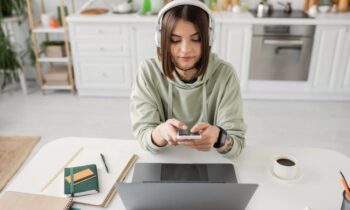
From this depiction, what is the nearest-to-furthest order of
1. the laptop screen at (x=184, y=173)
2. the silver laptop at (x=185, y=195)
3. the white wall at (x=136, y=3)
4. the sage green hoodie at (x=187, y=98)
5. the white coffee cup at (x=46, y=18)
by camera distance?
the silver laptop at (x=185, y=195) → the laptop screen at (x=184, y=173) → the sage green hoodie at (x=187, y=98) → the white coffee cup at (x=46, y=18) → the white wall at (x=136, y=3)

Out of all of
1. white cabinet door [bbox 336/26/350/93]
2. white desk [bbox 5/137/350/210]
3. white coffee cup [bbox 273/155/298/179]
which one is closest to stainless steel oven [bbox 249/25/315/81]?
white cabinet door [bbox 336/26/350/93]

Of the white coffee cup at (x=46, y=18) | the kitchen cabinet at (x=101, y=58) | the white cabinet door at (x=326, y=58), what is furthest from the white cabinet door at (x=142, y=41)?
the white cabinet door at (x=326, y=58)

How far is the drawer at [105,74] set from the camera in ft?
10.6

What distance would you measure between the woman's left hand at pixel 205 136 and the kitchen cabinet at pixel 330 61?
7.66 ft

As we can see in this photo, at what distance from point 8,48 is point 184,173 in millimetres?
2832

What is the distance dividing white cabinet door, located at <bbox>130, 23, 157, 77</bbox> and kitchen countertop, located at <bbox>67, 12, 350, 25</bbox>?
71mm

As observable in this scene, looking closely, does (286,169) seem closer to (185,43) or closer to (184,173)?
(184,173)

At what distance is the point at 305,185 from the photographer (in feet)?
3.31

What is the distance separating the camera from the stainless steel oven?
300 cm

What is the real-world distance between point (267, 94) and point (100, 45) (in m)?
1.65

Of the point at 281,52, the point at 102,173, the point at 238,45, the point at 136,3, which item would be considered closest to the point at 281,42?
the point at 281,52

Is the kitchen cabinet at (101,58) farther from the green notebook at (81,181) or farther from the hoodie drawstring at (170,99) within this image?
the green notebook at (81,181)

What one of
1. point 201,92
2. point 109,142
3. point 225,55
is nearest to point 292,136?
point 225,55

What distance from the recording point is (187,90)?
1.29m
